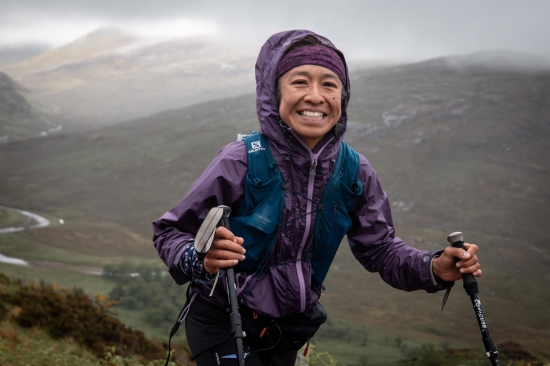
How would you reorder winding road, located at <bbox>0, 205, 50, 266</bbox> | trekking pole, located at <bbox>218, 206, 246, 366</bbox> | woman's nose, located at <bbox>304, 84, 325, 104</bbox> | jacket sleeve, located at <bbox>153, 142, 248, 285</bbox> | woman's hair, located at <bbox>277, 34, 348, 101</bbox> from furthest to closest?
winding road, located at <bbox>0, 205, 50, 266</bbox> < woman's hair, located at <bbox>277, 34, 348, 101</bbox> < woman's nose, located at <bbox>304, 84, 325, 104</bbox> < jacket sleeve, located at <bbox>153, 142, 248, 285</bbox> < trekking pole, located at <bbox>218, 206, 246, 366</bbox>

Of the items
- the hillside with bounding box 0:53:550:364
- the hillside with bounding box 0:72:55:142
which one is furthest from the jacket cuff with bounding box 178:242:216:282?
the hillside with bounding box 0:72:55:142

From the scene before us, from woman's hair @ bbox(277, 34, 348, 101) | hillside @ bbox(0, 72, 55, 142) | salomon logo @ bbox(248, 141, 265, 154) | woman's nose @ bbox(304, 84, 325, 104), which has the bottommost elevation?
hillside @ bbox(0, 72, 55, 142)

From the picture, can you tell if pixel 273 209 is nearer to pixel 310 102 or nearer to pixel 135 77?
pixel 310 102

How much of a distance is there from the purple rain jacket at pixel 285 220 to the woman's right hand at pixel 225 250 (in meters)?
0.15

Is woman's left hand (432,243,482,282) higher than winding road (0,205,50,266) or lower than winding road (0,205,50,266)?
higher

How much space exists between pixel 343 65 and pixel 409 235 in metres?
52.2

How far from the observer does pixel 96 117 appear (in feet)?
410

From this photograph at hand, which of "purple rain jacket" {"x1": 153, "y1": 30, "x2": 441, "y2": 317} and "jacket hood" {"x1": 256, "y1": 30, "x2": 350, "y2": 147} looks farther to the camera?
"jacket hood" {"x1": 256, "y1": 30, "x2": 350, "y2": 147}

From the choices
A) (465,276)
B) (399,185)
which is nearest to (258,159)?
(465,276)

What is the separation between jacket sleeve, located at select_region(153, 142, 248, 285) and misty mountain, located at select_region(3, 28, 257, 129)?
386 feet

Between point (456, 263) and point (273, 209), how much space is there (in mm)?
1165

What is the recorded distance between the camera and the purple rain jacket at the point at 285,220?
3029 mm

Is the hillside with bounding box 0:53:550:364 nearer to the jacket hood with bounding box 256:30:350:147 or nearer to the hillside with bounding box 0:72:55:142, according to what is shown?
the hillside with bounding box 0:72:55:142

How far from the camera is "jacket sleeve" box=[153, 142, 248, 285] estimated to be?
3016 millimetres
